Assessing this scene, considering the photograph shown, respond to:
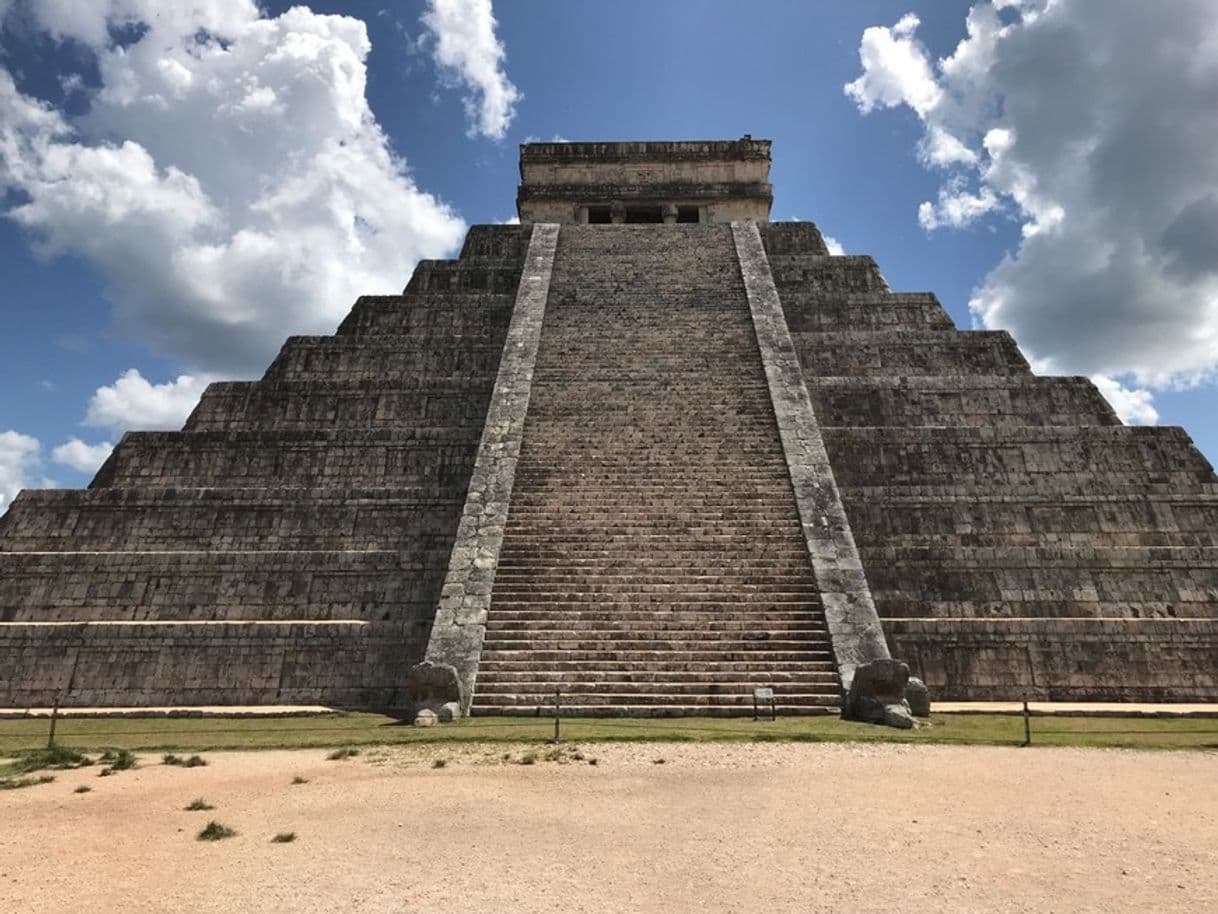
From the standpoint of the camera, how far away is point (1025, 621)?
35.7 ft

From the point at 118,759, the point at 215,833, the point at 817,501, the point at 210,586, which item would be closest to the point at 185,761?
the point at 118,759

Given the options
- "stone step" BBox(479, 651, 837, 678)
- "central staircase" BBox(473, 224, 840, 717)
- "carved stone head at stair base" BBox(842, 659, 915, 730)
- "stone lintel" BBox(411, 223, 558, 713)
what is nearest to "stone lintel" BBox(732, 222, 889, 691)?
"central staircase" BBox(473, 224, 840, 717)

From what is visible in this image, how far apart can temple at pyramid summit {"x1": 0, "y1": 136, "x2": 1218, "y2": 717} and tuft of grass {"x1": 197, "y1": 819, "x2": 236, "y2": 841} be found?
4.25 metres

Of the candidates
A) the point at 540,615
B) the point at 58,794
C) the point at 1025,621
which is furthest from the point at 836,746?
the point at 58,794

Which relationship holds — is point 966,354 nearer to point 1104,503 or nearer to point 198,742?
point 1104,503

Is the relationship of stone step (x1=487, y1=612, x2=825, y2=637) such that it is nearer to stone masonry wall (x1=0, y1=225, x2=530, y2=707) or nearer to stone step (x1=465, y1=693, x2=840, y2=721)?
stone step (x1=465, y1=693, x2=840, y2=721)

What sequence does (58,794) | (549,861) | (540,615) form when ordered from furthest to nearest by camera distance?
(540,615), (58,794), (549,861)

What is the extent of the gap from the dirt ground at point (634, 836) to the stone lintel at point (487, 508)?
310cm

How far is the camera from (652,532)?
1200 cm

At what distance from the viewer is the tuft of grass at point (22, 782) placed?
5965mm

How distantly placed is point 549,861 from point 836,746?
401 centimetres

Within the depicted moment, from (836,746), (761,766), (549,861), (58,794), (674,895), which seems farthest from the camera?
Result: (836,746)

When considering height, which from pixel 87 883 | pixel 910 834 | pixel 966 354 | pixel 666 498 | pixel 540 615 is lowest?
pixel 87 883

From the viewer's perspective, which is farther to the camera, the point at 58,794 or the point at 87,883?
the point at 58,794
